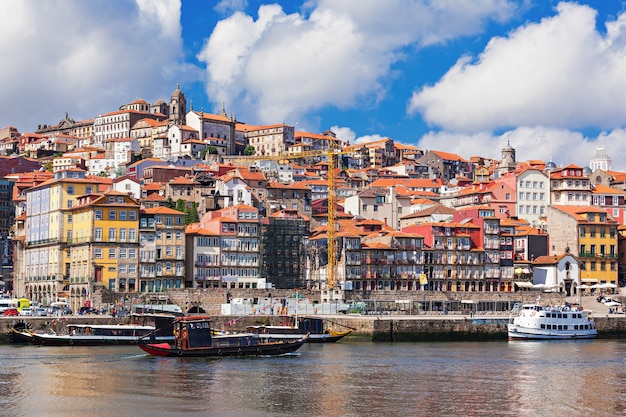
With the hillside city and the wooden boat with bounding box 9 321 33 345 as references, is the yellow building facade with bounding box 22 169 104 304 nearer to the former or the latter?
the hillside city

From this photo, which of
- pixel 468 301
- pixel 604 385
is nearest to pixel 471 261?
pixel 468 301

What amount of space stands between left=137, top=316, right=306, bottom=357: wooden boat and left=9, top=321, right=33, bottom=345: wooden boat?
37.3 ft

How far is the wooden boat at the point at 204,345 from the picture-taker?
222ft

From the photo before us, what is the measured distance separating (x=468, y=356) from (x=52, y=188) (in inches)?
2258

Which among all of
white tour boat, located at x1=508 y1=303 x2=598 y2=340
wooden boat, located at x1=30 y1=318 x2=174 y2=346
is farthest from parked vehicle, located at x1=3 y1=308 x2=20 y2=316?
white tour boat, located at x1=508 y1=303 x2=598 y2=340

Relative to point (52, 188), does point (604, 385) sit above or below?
below

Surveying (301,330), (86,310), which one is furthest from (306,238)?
(301,330)

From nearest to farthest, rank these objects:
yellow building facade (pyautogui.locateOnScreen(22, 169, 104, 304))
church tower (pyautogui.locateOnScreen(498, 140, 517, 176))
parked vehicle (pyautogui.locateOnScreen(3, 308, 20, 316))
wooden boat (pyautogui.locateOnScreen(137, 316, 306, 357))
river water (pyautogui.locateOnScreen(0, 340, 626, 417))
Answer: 1. river water (pyautogui.locateOnScreen(0, 340, 626, 417))
2. wooden boat (pyautogui.locateOnScreen(137, 316, 306, 357))
3. parked vehicle (pyautogui.locateOnScreen(3, 308, 20, 316))
4. yellow building facade (pyautogui.locateOnScreen(22, 169, 104, 304))
5. church tower (pyautogui.locateOnScreen(498, 140, 517, 176))

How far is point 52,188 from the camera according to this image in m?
112

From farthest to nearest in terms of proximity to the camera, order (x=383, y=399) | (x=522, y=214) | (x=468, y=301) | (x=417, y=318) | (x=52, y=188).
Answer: (x=522, y=214) → (x=52, y=188) → (x=468, y=301) → (x=417, y=318) → (x=383, y=399)

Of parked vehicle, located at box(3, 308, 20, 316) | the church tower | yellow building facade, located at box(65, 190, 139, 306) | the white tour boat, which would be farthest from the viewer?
the church tower

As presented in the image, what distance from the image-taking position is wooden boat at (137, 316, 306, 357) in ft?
222

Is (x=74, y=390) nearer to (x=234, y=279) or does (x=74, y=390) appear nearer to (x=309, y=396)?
(x=309, y=396)

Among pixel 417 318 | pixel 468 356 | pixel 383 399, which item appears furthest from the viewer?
pixel 417 318
